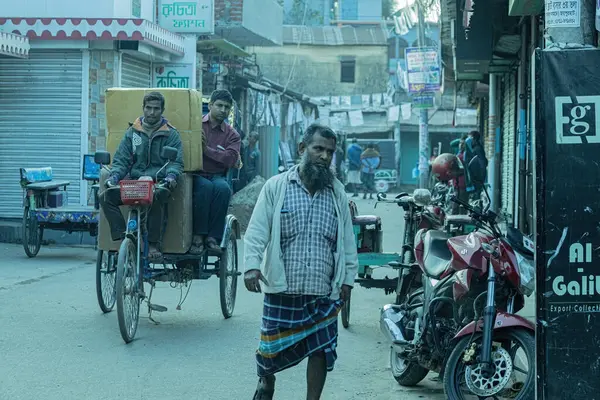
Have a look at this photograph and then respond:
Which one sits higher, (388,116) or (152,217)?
(388,116)

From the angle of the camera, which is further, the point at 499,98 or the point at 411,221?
the point at 499,98

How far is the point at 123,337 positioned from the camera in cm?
782

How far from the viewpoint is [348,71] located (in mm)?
49219

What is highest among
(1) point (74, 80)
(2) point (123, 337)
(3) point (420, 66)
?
(3) point (420, 66)

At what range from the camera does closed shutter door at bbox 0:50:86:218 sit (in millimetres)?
16672

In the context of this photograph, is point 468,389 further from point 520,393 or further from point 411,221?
point 411,221

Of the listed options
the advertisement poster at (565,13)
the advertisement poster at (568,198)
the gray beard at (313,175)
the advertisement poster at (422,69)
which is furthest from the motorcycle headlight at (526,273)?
the advertisement poster at (422,69)

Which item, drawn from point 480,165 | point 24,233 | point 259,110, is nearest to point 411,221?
point 24,233

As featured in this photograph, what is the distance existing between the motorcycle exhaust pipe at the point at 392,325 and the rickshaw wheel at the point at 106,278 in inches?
111

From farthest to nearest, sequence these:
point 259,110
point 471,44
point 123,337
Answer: point 259,110
point 471,44
point 123,337

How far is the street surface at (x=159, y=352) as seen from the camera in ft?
21.4

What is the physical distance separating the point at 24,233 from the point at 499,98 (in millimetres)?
12456

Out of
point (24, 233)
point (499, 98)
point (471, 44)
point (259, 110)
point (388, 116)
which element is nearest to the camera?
point (24, 233)

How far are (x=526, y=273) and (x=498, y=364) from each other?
526 millimetres
